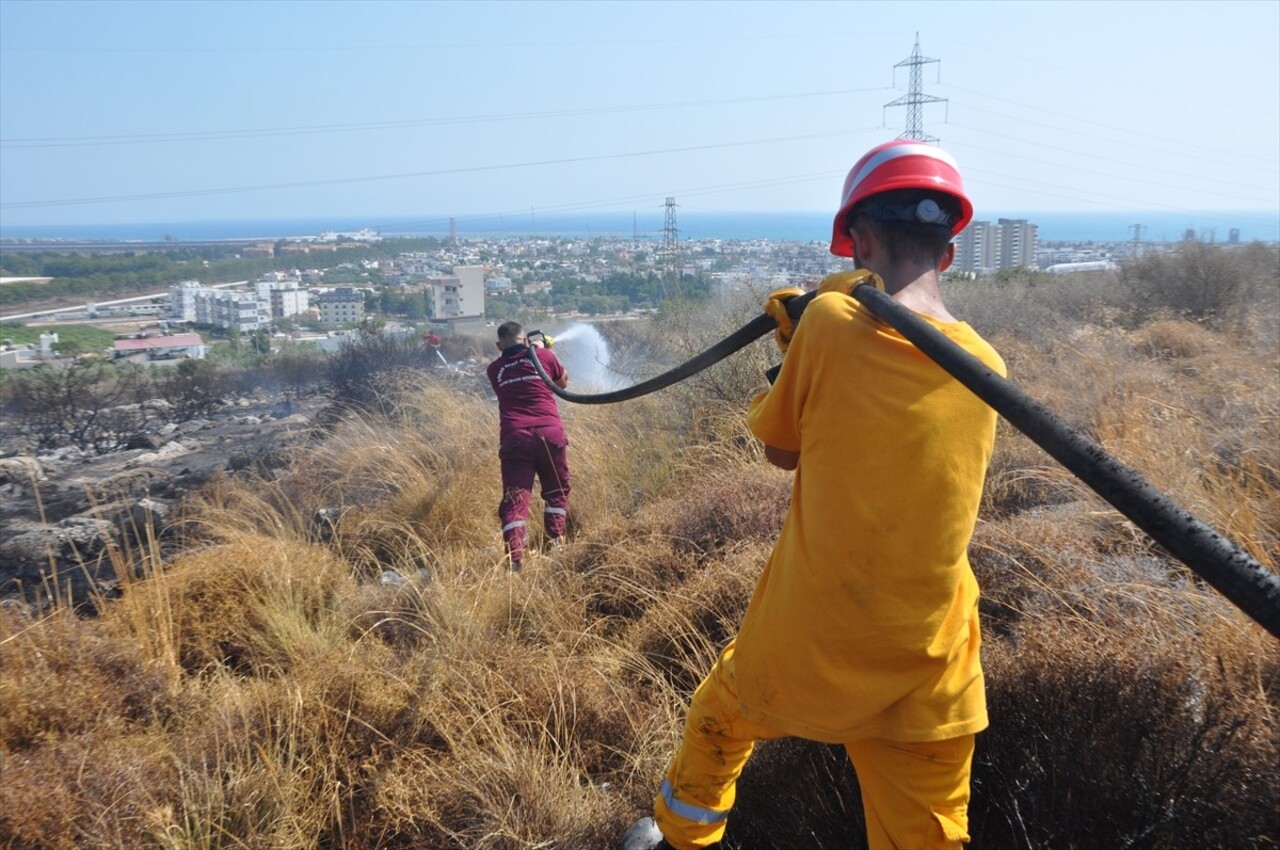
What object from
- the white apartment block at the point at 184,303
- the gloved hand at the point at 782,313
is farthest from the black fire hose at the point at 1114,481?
the white apartment block at the point at 184,303

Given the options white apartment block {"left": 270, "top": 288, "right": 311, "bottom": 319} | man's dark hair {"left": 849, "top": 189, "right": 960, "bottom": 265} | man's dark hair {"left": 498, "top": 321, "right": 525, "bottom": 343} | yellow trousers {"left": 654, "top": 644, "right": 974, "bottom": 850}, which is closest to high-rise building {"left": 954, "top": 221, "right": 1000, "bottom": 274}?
white apartment block {"left": 270, "top": 288, "right": 311, "bottom": 319}

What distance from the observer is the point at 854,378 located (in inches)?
71.0

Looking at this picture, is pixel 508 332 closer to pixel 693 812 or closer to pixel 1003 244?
pixel 693 812

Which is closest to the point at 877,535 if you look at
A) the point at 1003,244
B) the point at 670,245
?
the point at 670,245

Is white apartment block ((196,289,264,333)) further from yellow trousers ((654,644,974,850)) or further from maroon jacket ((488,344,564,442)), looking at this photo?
yellow trousers ((654,644,974,850))

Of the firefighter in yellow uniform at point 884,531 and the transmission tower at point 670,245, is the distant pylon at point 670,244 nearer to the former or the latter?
the transmission tower at point 670,245

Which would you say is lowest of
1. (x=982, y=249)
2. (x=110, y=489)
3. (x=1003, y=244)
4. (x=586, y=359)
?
(x=110, y=489)

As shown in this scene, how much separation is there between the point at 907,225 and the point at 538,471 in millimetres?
4731

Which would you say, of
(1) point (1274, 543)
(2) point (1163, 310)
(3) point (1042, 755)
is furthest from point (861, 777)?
(2) point (1163, 310)

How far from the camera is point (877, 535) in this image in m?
1.80

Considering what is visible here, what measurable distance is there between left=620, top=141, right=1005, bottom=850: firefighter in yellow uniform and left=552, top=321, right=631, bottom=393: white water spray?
8.77 meters

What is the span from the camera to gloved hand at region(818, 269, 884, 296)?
189 centimetres

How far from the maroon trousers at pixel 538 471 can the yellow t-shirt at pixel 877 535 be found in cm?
429

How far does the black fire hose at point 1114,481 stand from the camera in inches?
48.1
